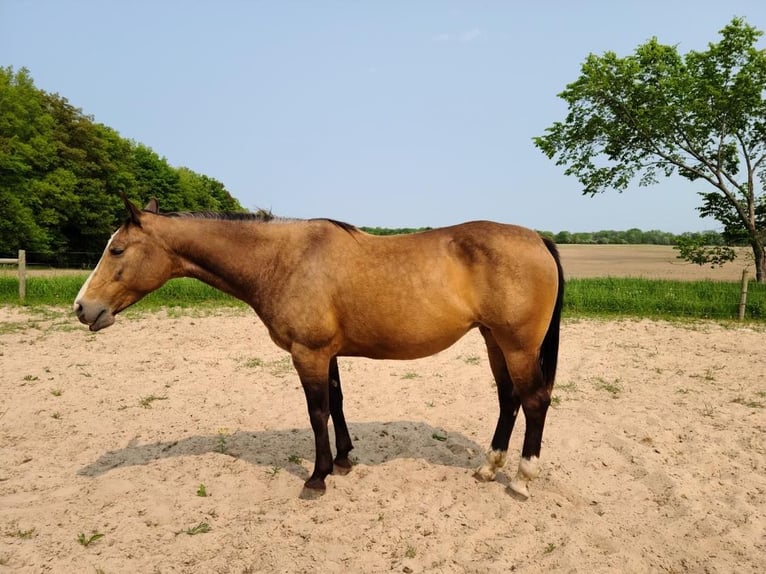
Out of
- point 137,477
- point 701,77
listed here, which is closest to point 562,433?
point 137,477

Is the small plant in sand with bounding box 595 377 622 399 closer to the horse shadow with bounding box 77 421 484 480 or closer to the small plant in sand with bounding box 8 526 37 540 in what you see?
the horse shadow with bounding box 77 421 484 480

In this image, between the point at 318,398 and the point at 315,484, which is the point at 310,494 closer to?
the point at 315,484

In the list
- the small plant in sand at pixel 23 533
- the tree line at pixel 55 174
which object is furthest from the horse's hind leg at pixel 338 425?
the tree line at pixel 55 174

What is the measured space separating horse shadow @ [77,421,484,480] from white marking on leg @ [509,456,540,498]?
1.98 ft

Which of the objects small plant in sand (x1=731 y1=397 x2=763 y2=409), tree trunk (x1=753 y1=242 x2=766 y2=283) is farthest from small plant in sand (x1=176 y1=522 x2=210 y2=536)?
tree trunk (x1=753 y1=242 x2=766 y2=283)

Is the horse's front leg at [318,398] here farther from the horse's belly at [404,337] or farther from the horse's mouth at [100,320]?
the horse's mouth at [100,320]

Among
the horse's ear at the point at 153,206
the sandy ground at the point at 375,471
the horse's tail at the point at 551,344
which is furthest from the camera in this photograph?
the horse's ear at the point at 153,206

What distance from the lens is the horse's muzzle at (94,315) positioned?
11.4ft

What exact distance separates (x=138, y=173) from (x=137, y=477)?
51.2 m

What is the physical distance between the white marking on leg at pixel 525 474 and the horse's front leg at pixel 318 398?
1506 millimetres

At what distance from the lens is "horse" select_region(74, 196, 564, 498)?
137 inches

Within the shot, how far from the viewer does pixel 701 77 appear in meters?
20.5

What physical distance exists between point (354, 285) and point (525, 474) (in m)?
2.04

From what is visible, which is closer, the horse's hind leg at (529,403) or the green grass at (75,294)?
the horse's hind leg at (529,403)
